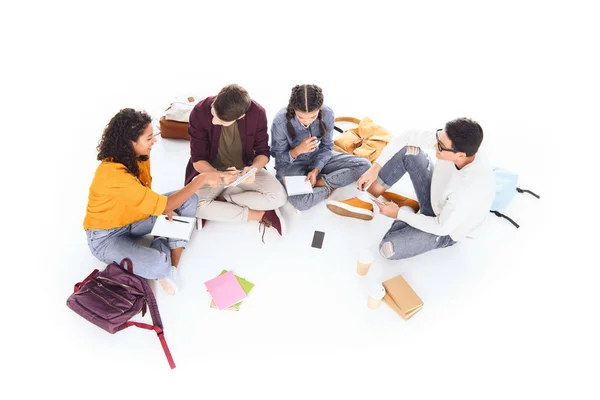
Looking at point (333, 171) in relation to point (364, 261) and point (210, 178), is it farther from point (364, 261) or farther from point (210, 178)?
point (210, 178)

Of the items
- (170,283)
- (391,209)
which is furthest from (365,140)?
(170,283)

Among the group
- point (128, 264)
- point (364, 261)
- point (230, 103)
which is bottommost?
point (128, 264)

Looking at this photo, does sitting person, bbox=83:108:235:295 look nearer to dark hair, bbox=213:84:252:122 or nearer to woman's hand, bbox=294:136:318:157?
dark hair, bbox=213:84:252:122

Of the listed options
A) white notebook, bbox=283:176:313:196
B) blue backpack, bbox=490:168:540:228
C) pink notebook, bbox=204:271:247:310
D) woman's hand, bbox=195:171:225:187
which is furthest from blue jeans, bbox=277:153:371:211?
blue backpack, bbox=490:168:540:228

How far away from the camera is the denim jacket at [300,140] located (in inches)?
107

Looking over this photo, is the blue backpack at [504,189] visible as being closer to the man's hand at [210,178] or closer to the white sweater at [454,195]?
the white sweater at [454,195]

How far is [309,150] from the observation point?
2736 mm

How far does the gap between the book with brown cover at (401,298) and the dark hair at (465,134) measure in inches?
34.8

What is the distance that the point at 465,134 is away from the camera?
6.60 feet

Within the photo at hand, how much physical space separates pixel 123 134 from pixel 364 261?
150 centimetres

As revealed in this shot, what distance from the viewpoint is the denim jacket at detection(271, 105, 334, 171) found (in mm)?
2717

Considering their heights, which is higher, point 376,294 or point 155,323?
point 376,294

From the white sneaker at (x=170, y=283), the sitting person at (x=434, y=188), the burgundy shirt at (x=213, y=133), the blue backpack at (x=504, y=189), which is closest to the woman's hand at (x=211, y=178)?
the burgundy shirt at (x=213, y=133)

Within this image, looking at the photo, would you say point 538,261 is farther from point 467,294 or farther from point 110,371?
point 110,371
